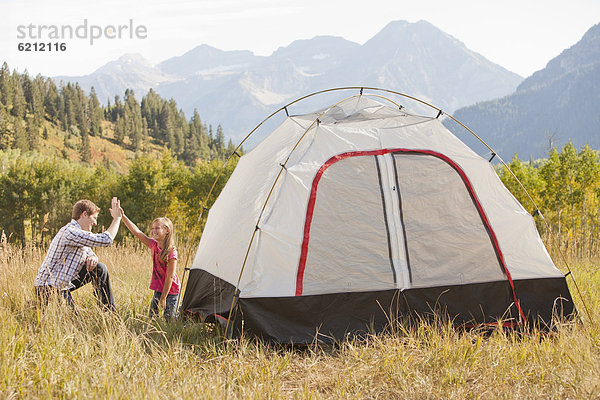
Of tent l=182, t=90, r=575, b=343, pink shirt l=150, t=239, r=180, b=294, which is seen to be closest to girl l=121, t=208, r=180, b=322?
pink shirt l=150, t=239, r=180, b=294

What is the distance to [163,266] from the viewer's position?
18.0 ft

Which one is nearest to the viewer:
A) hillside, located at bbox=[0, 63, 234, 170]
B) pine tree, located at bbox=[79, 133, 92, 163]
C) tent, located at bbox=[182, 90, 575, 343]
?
tent, located at bbox=[182, 90, 575, 343]

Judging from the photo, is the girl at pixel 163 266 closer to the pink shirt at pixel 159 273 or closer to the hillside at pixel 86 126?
the pink shirt at pixel 159 273

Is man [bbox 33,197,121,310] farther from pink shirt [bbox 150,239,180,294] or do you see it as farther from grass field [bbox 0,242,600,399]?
pink shirt [bbox 150,239,180,294]

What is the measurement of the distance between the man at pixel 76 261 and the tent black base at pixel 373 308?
1.05m

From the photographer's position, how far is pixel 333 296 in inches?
187

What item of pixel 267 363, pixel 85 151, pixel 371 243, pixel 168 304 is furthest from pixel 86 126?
pixel 267 363

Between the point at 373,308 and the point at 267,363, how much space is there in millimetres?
1244

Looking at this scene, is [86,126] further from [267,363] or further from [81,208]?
[267,363]

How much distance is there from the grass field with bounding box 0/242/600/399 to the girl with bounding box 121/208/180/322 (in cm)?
35

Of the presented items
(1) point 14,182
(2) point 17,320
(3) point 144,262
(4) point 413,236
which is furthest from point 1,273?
(1) point 14,182

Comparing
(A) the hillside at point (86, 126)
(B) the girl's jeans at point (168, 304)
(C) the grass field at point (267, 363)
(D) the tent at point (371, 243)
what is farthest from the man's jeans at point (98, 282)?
(A) the hillside at point (86, 126)

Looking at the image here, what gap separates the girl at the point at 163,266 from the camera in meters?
5.26

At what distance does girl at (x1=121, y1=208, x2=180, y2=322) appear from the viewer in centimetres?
526
